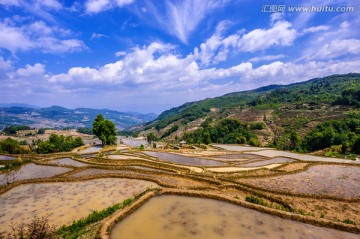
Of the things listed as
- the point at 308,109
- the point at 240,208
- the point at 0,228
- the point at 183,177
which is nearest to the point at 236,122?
the point at 308,109

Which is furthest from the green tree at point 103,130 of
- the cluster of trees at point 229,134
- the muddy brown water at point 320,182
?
the muddy brown water at point 320,182

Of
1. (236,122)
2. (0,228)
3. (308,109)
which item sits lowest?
(0,228)

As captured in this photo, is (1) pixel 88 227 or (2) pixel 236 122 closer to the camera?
(1) pixel 88 227

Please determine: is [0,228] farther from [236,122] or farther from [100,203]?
[236,122]

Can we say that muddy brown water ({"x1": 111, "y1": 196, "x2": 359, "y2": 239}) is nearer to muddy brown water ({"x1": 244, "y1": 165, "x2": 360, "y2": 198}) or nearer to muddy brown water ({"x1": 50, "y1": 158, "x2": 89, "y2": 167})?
muddy brown water ({"x1": 244, "y1": 165, "x2": 360, "y2": 198})

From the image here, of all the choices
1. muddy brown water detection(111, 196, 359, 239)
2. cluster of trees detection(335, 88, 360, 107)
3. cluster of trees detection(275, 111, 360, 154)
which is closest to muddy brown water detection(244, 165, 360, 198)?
muddy brown water detection(111, 196, 359, 239)

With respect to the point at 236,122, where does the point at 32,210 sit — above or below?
below

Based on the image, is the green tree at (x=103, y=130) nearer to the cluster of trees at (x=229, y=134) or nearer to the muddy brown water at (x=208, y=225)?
the cluster of trees at (x=229, y=134)
